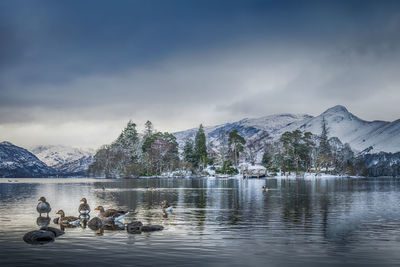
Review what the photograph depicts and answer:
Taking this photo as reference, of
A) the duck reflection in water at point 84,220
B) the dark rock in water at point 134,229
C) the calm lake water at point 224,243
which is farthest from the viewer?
the duck reflection in water at point 84,220

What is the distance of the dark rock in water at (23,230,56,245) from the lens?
2245 cm

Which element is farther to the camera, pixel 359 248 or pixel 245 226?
pixel 245 226

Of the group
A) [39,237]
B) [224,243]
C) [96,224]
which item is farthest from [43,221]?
[224,243]

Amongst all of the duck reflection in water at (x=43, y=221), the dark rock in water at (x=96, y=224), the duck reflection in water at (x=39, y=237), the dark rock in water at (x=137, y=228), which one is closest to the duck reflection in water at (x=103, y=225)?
the dark rock in water at (x=96, y=224)

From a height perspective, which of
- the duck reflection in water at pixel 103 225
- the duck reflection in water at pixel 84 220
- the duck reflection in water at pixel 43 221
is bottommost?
the duck reflection in water at pixel 43 221

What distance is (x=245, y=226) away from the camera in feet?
95.2

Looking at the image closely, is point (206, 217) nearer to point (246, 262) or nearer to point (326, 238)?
point (326, 238)

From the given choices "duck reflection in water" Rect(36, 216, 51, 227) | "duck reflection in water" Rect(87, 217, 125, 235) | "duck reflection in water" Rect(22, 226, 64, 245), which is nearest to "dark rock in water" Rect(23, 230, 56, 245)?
"duck reflection in water" Rect(22, 226, 64, 245)

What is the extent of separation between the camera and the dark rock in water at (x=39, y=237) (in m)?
22.5

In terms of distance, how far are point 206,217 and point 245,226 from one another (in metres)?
6.31

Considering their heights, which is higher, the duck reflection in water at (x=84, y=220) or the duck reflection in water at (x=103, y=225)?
the duck reflection in water at (x=103, y=225)

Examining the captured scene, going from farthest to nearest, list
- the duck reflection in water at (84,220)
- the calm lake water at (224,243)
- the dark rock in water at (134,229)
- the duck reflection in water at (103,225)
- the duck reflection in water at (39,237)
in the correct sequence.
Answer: the duck reflection in water at (84,220)
the duck reflection in water at (103,225)
the dark rock in water at (134,229)
the duck reflection in water at (39,237)
the calm lake water at (224,243)

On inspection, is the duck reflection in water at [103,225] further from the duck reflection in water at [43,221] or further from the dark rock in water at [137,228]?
the duck reflection in water at [43,221]

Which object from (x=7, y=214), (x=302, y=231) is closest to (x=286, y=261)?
(x=302, y=231)
